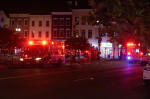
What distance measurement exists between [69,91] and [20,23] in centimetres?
5431

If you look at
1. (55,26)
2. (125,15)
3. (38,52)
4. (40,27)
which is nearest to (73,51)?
(55,26)

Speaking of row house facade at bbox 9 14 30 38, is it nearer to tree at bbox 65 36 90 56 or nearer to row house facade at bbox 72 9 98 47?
row house facade at bbox 72 9 98 47

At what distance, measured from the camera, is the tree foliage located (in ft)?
24.8

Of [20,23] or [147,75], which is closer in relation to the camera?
[147,75]

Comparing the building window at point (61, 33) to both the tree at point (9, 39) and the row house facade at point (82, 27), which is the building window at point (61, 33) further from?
the tree at point (9, 39)

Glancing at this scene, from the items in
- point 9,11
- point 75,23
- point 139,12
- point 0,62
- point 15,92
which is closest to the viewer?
point 139,12

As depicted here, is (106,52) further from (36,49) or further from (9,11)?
(36,49)

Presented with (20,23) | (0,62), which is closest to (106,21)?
(0,62)

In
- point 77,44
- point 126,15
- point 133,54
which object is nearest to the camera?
point 126,15

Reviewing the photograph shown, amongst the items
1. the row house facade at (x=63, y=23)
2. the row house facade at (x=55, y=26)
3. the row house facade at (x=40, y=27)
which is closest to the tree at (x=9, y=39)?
the row house facade at (x=55, y=26)

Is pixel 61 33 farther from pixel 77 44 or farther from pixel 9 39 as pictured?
pixel 9 39

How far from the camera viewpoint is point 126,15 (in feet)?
26.2

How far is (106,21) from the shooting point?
9602 millimetres

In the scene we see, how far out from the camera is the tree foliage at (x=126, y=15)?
7.55 metres
